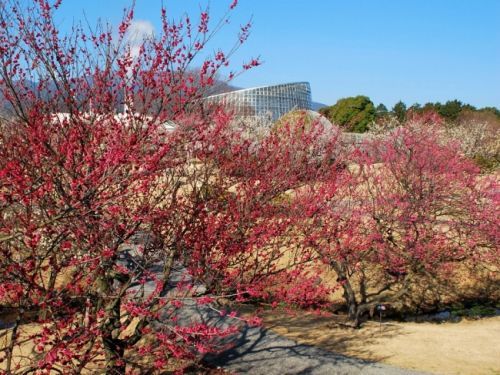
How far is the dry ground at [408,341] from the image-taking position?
34.3 feet

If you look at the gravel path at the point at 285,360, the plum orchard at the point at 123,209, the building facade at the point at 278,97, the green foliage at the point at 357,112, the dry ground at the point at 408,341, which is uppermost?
the building facade at the point at 278,97

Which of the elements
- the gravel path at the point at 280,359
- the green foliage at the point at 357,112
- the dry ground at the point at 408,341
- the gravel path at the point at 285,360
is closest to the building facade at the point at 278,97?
the green foliage at the point at 357,112

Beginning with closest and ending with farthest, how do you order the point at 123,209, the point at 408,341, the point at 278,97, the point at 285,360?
the point at 123,209 < the point at 285,360 < the point at 408,341 < the point at 278,97

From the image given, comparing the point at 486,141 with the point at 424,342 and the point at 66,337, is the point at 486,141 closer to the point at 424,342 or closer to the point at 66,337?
the point at 424,342

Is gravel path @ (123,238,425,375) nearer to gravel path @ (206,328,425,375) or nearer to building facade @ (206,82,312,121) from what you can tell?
gravel path @ (206,328,425,375)

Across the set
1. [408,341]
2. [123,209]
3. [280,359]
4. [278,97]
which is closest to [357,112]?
[278,97]

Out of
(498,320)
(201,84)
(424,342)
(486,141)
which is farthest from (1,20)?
(486,141)

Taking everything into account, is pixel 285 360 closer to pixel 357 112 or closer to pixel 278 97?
pixel 357 112

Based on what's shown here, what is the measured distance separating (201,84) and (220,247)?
2997 millimetres

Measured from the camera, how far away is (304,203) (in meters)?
10.5

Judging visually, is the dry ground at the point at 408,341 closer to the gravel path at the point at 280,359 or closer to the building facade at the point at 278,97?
the gravel path at the point at 280,359

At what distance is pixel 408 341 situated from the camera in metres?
11.9

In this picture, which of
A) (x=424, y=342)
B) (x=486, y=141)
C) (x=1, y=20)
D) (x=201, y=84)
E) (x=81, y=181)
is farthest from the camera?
(x=486, y=141)

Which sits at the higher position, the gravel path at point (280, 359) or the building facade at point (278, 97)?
the building facade at point (278, 97)
